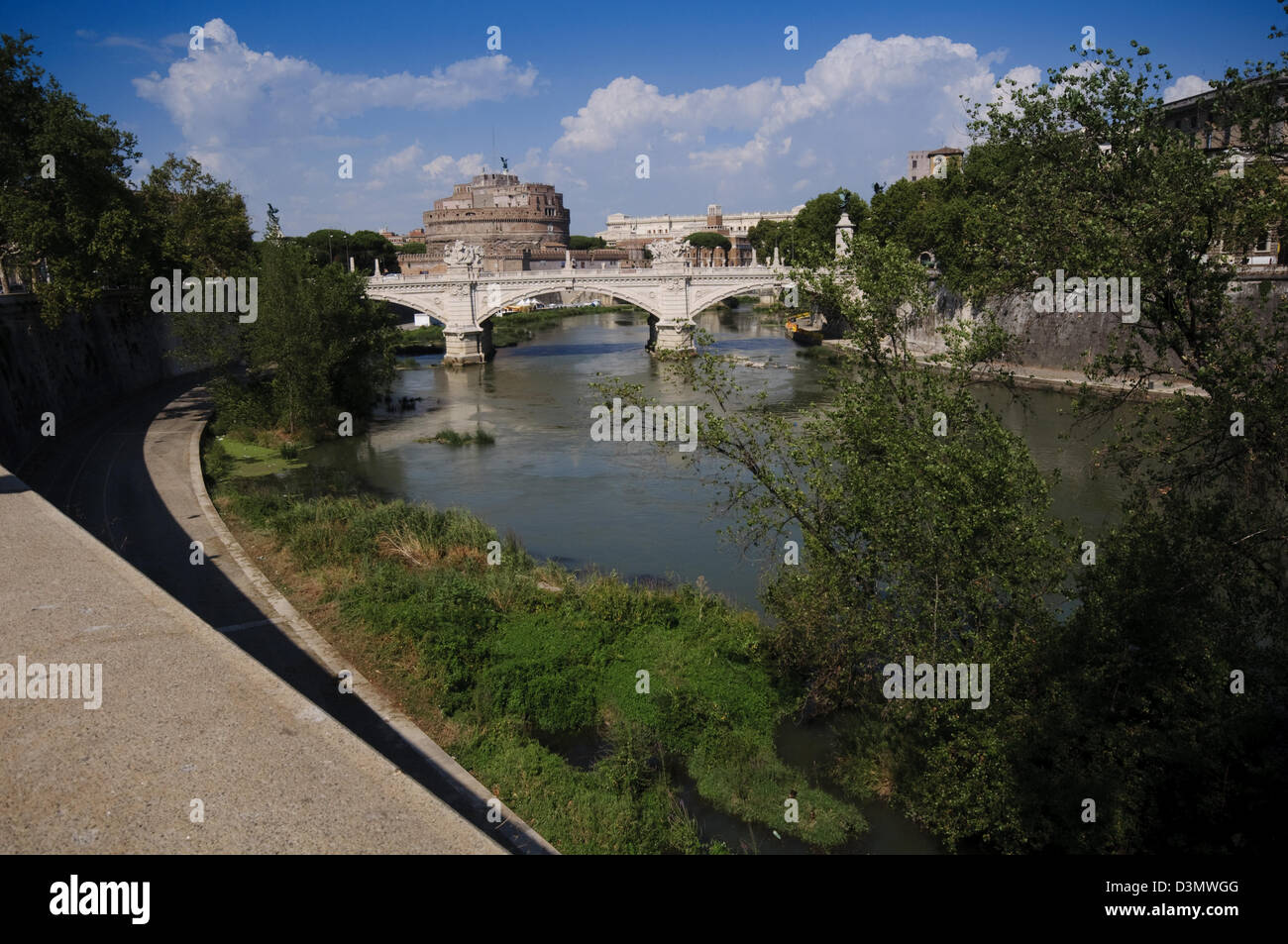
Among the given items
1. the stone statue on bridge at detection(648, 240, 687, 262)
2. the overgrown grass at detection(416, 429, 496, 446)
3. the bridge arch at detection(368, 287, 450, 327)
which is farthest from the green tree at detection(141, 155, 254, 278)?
the stone statue on bridge at detection(648, 240, 687, 262)

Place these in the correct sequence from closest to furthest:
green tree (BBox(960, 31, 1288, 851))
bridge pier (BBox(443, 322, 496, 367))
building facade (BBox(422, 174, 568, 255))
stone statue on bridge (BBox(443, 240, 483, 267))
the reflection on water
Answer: green tree (BBox(960, 31, 1288, 851)) < the reflection on water < bridge pier (BBox(443, 322, 496, 367)) < stone statue on bridge (BBox(443, 240, 483, 267)) < building facade (BBox(422, 174, 568, 255))

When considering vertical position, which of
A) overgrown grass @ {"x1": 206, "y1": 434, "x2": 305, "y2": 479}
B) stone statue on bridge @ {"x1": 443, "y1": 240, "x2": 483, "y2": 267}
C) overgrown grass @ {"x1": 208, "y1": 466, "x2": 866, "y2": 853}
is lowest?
overgrown grass @ {"x1": 208, "y1": 466, "x2": 866, "y2": 853}

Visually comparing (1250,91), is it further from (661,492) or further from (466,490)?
(466,490)

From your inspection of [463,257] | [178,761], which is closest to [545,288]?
[463,257]

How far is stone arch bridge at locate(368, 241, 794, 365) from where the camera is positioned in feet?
136

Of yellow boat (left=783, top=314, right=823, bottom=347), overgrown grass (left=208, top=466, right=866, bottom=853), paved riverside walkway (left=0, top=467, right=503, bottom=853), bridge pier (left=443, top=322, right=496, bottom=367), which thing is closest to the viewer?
paved riverside walkway (left=0, top=467, right=503, bottom=853)

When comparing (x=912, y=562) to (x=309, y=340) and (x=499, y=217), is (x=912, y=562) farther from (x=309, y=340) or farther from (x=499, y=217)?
(x=499, y=217)

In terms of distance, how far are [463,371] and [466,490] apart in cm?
2150

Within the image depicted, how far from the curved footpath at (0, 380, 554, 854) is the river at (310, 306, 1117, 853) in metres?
3.38

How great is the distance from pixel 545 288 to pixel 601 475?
23761 mm

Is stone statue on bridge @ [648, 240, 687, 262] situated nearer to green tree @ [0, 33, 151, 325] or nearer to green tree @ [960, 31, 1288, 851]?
green tree @ [0, 33, 151, 325]

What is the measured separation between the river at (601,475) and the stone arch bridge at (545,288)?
10.6 ft

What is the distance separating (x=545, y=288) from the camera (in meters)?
42.2
